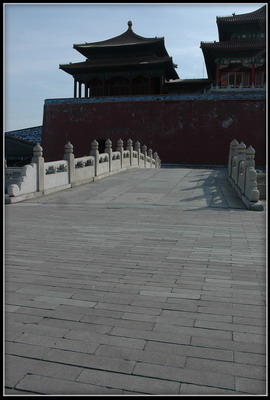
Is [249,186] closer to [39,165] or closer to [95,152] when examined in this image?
[39,165]

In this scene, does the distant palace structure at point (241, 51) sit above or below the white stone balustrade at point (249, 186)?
above

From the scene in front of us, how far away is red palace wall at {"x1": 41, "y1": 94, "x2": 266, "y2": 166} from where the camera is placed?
22688 mm

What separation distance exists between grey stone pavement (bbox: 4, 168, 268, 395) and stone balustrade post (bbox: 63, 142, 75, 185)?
209 inches

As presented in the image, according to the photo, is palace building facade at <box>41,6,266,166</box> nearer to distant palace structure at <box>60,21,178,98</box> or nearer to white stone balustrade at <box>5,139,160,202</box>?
distant palace structure at <box>60,21,178,98</box>

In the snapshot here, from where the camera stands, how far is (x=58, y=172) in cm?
1088

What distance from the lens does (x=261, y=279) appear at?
3.35m

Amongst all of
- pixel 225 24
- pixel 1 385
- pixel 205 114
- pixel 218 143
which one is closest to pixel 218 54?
pixel 225 24

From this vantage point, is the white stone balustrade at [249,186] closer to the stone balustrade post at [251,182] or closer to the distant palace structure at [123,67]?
the stone balustrade post at [251,182]

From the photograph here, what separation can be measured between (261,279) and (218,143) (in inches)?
811

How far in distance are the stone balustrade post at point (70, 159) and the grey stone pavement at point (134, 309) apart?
5.31 metres

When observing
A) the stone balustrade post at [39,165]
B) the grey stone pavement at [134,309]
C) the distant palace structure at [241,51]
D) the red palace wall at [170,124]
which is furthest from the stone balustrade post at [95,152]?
the distant palace structure at [241,51]

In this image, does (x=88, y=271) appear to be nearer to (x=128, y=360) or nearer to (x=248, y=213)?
(x=128, y=360)

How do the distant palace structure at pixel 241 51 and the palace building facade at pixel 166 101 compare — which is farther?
the distant palace structure at pixel 241 51

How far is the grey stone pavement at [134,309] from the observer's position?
1834 mm
